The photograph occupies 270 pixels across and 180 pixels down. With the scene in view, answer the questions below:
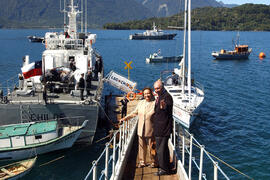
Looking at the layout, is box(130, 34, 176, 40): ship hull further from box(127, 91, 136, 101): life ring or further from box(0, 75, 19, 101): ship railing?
box(127, 91, 136, 101): life ring

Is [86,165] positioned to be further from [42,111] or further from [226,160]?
[226,160]

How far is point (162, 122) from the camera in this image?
7730 millimetres

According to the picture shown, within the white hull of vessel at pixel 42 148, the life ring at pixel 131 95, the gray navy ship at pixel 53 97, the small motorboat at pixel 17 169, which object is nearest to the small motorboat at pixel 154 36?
the life ring at pixel 131 95

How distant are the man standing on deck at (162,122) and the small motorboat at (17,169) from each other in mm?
10799

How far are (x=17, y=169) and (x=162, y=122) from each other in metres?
12.0

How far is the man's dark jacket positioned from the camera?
300 inches

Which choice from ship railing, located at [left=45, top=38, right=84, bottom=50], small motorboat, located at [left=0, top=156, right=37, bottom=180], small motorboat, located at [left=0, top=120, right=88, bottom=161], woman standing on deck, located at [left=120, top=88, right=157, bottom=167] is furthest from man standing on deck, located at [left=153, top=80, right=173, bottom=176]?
ship railing, located at [left=45, top=38, right=84, bottom=50]

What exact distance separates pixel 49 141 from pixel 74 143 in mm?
2409

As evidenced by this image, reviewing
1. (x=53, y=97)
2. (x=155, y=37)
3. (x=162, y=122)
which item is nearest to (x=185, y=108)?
(x=53, y=97)

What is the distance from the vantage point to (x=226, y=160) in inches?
778

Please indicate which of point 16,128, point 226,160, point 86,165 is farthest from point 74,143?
point 226,160

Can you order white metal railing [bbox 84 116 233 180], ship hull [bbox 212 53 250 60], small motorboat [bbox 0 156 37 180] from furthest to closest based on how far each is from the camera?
ship hull [bbox 212 53 250 60], small motorboat [bbox 0 156 37 180], white metal railing [bbox 84 116 233 180]

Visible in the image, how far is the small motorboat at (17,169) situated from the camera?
15734 mm

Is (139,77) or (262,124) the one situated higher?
(139,77)
